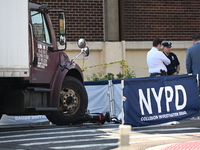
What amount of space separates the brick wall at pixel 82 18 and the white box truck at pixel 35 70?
6574mm

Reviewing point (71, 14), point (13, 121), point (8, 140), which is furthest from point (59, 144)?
point (71, 14)

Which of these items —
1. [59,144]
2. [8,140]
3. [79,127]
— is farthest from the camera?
[79,127]

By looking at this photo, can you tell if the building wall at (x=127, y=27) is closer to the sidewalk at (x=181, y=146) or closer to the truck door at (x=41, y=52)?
the truck door at (x=41, y=52)

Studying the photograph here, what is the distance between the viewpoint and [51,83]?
12180 mm

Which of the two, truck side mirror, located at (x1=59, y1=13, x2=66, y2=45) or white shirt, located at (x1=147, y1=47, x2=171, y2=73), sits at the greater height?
truck side mirror, located at (x1=59, y1=13, x2=66, y2=45)

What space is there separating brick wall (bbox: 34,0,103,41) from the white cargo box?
27.9ft

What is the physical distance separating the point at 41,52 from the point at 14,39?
46.7 inches

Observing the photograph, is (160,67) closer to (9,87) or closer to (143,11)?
(9,87)

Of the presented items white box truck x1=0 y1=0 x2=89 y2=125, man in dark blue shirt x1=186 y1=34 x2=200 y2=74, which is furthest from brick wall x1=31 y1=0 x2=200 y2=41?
white box truck x1=0 y1=0 x2=89 y2=125

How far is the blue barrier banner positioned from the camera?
1195cm

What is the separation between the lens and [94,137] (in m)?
10.4

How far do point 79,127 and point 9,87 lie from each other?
6.22ft

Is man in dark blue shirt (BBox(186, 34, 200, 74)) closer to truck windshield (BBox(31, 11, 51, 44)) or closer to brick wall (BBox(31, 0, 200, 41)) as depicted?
truck windshield (BBox(31, 11, 51, 44))

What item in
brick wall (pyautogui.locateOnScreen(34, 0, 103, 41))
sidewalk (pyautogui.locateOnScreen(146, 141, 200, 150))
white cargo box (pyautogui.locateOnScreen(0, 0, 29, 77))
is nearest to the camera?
sidewalk (pyautogui.locateOnScreen(146, 141, 200, 150))
